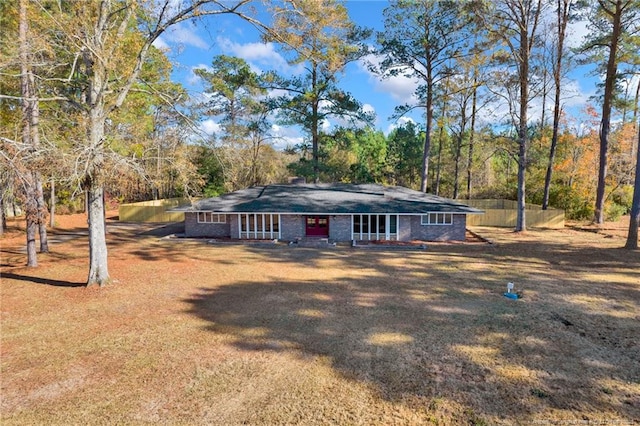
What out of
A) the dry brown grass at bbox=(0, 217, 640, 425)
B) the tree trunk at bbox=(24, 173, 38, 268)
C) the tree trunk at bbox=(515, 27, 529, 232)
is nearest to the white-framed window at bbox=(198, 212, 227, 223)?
the dry brown grass at bbox=(0, 217, 640, 425)

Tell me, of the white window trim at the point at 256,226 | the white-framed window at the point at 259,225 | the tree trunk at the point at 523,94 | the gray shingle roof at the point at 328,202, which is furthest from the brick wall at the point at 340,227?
the tree trunk at the point at 523,94

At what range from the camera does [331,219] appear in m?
20.6

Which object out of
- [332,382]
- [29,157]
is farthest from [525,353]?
[29,157]

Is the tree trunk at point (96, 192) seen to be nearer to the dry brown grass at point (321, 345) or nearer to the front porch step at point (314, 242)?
the dry brown grass at point (321, 345)

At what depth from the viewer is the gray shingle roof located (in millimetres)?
20516

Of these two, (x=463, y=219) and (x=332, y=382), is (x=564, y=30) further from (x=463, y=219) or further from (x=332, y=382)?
(x=332, y=382)

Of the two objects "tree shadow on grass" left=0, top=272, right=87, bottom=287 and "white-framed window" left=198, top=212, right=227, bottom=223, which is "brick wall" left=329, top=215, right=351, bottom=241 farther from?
"tree shadow on grass" left=0, top=272, right=87, bottom=287

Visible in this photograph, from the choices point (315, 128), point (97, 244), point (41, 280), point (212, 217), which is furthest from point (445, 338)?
point (315, 128)

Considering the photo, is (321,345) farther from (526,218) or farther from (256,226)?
(526,218)

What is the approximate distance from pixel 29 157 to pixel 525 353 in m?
11.6

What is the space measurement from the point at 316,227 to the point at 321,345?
14.1 m

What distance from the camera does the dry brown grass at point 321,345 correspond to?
526 cm

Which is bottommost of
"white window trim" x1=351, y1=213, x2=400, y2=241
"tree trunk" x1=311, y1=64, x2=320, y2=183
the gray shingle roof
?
"white window trim" x1=351, y1=213, x2=400, y2=241

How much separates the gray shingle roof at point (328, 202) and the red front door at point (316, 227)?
744mm
